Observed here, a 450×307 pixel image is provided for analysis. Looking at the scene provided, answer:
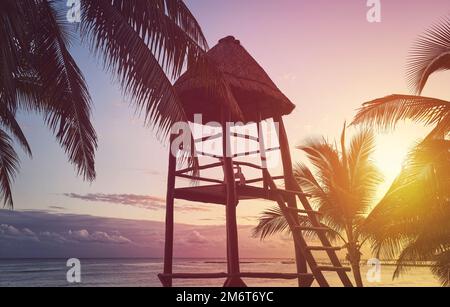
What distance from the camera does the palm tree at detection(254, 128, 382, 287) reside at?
51.3 feet

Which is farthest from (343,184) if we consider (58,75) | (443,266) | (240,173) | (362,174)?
(58,75)

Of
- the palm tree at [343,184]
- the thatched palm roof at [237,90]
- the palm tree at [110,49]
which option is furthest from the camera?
the palm tree at [343,184]

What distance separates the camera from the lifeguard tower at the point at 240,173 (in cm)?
844

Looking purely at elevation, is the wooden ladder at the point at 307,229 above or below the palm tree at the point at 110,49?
below

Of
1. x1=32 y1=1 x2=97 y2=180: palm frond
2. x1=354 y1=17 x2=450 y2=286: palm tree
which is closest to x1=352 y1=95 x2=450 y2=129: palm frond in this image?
x1=354 y1=17 x2=450 y2=286: palm tree

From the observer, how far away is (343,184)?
15.7 meters

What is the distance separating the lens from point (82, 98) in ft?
25.6

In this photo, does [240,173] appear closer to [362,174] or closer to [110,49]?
[110,49]

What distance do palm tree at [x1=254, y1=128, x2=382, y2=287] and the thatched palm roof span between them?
5.91 meters

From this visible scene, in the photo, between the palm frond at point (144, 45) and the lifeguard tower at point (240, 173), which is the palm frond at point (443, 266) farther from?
the palm frond at point (144, 45)

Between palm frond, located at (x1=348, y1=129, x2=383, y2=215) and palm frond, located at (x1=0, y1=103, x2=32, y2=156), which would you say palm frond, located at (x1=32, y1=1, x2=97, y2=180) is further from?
palm frond, located at (x1=348, y1=129, x2=383, y2=215)

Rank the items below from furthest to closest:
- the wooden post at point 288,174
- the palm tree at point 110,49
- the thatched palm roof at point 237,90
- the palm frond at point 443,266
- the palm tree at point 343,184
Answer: the palm tree at point 343,184 < the palm frond at point 443,266 < the wooden post at point 288,174 < the thatched palm roof at point 237,90 < the palm tree at point 110,49

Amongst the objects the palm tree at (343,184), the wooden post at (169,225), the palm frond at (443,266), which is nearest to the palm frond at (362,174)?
the palm tree at (343,184)
